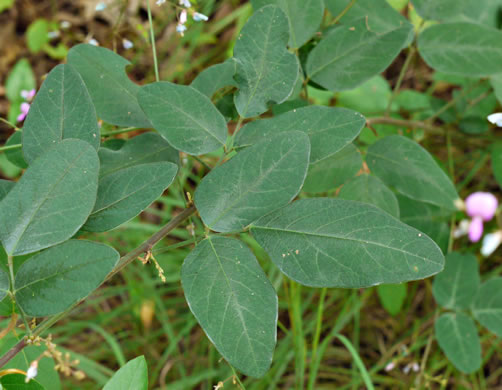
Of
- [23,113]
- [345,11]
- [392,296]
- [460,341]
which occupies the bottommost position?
[392,296]

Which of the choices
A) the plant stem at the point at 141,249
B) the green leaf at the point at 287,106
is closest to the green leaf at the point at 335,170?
the green leaf at the point at 287,106

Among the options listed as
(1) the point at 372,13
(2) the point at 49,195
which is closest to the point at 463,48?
(1) the point at 372,13

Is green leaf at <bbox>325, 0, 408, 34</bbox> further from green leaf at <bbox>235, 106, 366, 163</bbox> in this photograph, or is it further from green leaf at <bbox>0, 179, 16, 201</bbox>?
green leaf at <bbox>0, 179, 16, 201</bbox>

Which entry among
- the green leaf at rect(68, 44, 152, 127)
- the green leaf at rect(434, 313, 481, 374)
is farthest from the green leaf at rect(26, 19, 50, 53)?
the green leaf at rect(434, 313, 481, 374)

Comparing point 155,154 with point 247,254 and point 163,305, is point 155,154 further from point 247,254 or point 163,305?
point 163,305

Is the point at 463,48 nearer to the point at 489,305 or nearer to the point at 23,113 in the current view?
the point at 489,305

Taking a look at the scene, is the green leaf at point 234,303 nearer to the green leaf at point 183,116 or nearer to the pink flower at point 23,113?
the green leaf at point 183,116

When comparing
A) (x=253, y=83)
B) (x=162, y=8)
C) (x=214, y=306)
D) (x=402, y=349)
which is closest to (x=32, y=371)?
(x=214, y=306)
